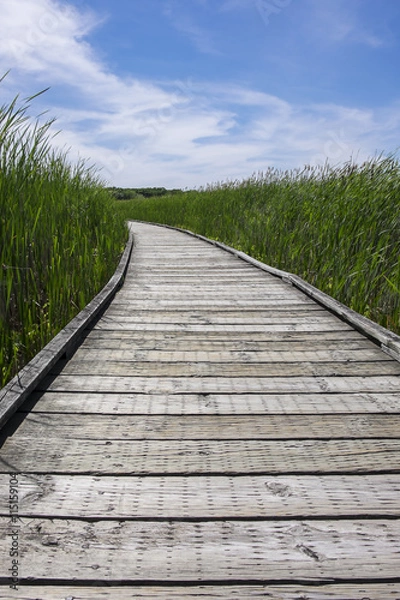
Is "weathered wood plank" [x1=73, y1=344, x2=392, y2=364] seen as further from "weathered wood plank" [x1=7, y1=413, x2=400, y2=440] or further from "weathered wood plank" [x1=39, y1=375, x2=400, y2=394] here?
"weathered wood plank" [x1=7, y1=413, x2=400, y2=440]

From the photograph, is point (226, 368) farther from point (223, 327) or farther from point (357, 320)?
point (357, 320)

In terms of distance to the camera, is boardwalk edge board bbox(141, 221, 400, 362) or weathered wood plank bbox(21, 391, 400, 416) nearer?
weathered wood plank bbox(21, 391, 400, 416)

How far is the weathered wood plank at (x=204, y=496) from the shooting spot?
1381 millimetres

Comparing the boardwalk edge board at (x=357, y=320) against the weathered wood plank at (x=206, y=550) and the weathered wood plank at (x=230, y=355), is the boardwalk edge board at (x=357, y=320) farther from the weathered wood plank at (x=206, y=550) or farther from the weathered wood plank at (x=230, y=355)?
the weathered wood plank at (x=206, y=550)

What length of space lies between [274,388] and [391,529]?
1.01 m

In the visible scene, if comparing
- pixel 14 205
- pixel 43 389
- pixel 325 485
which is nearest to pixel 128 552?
pixel 325 485

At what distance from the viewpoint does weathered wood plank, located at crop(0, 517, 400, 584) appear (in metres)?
1.17

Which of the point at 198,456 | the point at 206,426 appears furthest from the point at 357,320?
the point at 198,456

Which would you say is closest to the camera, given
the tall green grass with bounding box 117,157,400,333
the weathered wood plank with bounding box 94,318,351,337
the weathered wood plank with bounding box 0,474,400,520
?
the weathered wood plank with bounding box 0,474,400,520

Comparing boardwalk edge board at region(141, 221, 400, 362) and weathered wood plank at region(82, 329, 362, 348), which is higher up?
boardwalk edge board at region(141, 221, 400, 362)

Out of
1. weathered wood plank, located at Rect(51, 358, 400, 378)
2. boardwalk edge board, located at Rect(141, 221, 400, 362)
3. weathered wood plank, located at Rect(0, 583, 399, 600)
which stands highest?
boardwalk edge board, located at Rect(141, 221, 400, 362)

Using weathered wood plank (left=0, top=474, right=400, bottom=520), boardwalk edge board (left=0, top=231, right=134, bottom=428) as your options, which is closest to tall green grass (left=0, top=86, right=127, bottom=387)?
boardwalk edge board (left=0, top=231, right=134, bottom=428)

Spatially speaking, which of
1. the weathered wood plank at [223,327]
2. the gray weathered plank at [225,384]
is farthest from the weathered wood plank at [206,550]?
the weathered wood plank at [223,327]

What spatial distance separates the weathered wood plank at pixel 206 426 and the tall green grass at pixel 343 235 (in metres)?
1.80
